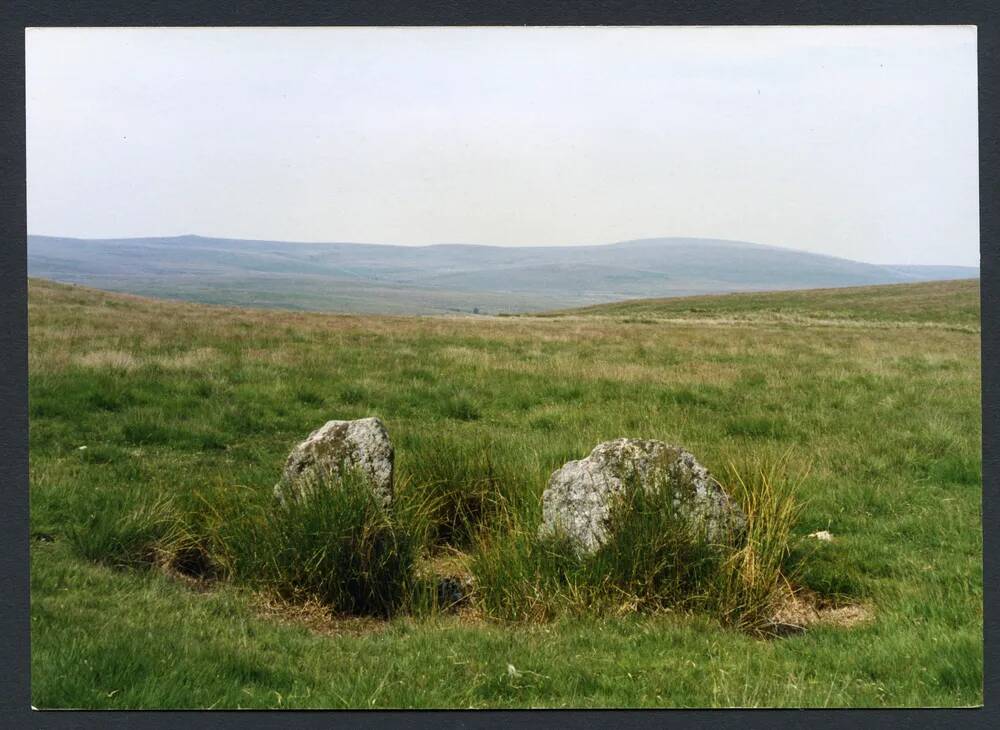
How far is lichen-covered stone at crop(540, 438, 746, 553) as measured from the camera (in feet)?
21.5

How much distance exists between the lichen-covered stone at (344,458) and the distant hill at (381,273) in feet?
9.49

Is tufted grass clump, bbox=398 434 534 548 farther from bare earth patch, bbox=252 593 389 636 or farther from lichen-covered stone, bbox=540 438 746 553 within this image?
bare earth patch, bbox=252 593 389 636

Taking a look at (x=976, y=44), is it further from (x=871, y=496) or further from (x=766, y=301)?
(x=766, y=301)

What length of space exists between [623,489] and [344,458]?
2.28m

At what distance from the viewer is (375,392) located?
39.7ft

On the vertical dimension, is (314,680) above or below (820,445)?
below

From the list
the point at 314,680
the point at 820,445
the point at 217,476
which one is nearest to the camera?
the point at 314,680

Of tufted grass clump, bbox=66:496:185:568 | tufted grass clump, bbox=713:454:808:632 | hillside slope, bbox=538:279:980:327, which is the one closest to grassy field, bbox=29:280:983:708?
tufted grass clump, bbox=66:496:185:568

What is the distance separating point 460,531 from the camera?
26.1 ft

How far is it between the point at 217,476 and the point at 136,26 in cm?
392

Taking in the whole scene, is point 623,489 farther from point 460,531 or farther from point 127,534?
point 127,534

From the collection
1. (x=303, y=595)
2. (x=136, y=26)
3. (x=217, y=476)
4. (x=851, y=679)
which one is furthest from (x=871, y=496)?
(x=136, y=26)

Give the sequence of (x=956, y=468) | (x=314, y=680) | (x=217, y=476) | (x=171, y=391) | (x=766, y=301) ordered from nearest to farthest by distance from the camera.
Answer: (x=314, y=680)
(x=217, y=476)
(x=956, y=468)
(x=171, y=391)
(x=766, y=301)

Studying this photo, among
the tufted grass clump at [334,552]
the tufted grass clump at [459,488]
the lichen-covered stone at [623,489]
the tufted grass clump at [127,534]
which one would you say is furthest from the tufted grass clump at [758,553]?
the tufted grass clump at [127,534]
